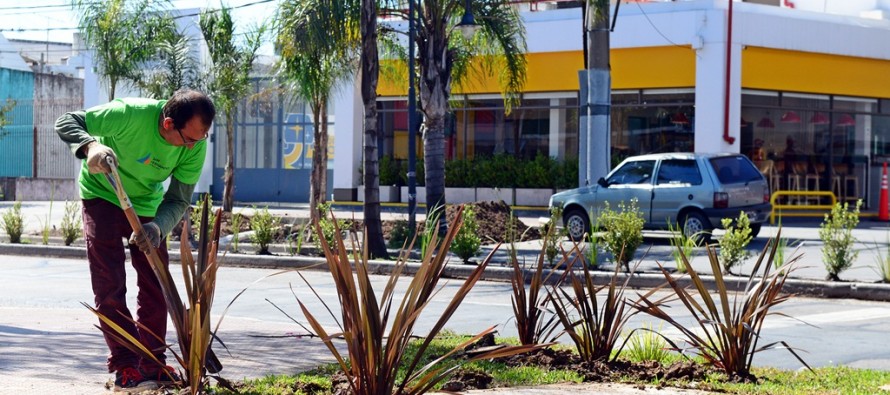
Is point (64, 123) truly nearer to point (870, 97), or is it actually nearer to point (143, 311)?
point (143, 311)

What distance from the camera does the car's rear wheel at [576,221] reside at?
21.0 metres

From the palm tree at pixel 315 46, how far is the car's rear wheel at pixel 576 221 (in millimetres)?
4542

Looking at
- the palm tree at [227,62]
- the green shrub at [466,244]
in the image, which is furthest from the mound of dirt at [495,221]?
the palm tree at [227,62]

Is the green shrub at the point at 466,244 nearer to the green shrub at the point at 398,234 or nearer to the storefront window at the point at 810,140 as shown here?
the green shrub at the point at 398,234

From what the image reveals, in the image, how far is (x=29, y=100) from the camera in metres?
41.9

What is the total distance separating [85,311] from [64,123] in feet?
16.9

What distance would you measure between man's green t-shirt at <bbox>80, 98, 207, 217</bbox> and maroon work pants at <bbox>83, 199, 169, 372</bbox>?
0.30 feet

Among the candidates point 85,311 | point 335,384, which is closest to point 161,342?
point 335,384

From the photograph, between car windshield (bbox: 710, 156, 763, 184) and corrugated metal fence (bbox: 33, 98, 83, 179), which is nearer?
car windshield (bbox: 710, 156, 763, 184)

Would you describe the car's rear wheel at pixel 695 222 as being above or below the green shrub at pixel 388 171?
below

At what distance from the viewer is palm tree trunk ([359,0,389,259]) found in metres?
16.6

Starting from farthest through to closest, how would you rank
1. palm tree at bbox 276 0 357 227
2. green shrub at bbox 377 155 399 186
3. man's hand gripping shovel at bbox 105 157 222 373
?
green shrub at bbox 377 155 399 186 < palm tree at bbox 276 0 357 227 < man's hand gripping shovel at bbox 105 157 222 373

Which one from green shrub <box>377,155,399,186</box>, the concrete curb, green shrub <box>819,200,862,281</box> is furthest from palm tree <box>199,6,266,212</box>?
green shrub <box>819,200,862,281</box>

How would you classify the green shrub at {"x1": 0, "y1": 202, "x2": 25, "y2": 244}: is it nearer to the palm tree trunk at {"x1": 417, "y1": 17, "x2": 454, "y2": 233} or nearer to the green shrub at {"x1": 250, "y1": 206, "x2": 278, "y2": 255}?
the green shrub at {"x1": 250, "y1": 206, "x2": 278, "y2": 255}
